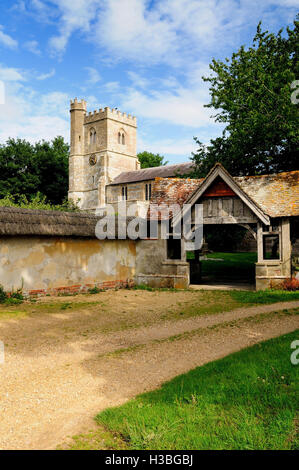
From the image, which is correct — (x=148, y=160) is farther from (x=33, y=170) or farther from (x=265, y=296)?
(x=265, y=296)

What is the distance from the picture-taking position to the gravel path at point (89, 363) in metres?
4.24

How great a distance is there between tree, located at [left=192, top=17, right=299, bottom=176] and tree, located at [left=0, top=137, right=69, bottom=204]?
38.5 meters

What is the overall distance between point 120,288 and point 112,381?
37.0 ft

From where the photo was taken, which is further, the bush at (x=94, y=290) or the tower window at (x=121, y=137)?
the tower window at (x=121, y=137)

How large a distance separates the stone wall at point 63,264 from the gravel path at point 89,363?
11.3 ft

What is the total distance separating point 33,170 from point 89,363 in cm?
5682

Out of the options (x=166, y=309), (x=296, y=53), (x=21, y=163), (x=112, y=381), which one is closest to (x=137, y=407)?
(x=112, y=381)

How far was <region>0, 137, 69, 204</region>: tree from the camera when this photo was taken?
180 ft

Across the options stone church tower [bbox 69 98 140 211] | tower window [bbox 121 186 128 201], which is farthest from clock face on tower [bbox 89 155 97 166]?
tower window [bbox 121 186 128 201]

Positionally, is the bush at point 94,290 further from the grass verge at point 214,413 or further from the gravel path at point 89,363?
the grass verge at point 214,413

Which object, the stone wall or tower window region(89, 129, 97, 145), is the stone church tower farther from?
the stone wall

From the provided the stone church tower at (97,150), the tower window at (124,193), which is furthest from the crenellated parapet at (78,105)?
the tower window at (124,193)

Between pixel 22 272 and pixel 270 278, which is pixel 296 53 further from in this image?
pixel 22 272

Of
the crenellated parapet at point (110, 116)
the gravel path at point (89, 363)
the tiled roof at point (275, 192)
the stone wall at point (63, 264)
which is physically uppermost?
the crenellated parapet at point (110, 116)
